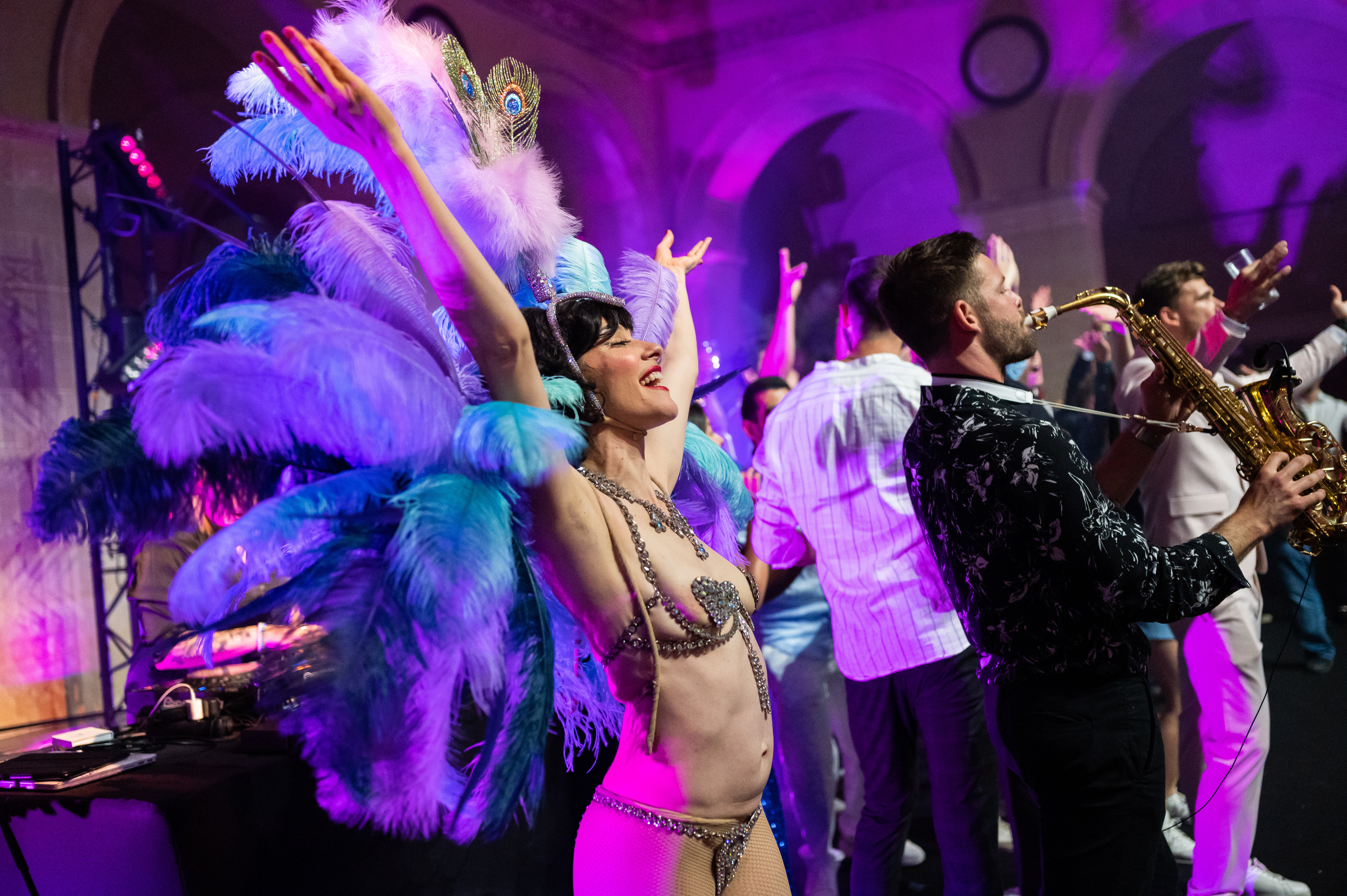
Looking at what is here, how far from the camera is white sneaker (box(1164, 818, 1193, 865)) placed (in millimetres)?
3225

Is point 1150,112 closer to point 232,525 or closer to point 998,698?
point 998,698

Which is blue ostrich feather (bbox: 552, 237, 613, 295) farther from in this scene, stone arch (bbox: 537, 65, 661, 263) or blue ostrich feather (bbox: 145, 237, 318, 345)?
stone arch (bbox: 537, 65, 661, 263)

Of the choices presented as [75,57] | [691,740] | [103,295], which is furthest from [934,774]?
[75,57]

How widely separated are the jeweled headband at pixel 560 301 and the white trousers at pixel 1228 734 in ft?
6.46

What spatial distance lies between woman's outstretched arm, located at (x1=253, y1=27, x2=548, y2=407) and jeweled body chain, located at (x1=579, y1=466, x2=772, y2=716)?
0.34 m

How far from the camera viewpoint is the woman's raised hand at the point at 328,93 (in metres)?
1.14

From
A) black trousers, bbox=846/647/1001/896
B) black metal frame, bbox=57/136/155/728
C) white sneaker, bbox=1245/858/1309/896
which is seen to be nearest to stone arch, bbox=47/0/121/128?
black metal frame, bbox=57/136/155/728

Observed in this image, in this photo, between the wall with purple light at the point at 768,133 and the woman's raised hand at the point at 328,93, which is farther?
the wall with purple light at the point at 768,133

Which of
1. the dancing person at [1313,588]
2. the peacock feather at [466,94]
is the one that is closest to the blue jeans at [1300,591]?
the dancing person at [1313,588]

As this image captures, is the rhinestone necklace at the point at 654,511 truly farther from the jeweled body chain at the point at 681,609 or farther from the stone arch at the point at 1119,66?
the stone arch at the point at 1119,66

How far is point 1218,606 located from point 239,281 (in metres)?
2.51

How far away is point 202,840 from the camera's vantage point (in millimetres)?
1896

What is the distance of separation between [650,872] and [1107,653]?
0.92 metres

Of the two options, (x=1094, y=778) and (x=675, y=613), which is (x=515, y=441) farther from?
(x=1094, y=778)
